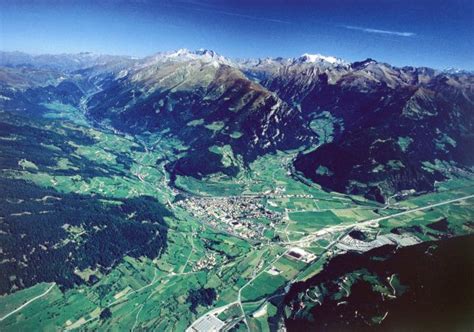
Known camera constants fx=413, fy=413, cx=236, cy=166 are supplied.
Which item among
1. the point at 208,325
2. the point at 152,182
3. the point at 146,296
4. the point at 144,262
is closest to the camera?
the point at 208,325

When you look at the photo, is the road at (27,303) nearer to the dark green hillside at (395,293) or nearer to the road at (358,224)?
the dark green hillside at (395,293)

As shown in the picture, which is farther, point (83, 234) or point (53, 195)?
point (53, 195)

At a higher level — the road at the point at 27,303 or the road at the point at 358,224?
the road at the point at 358,224

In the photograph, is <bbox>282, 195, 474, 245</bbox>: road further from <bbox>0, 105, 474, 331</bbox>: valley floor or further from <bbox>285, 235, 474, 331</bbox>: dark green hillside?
<bbox>285, 235, 474, 331</bbox>: dark green hillside

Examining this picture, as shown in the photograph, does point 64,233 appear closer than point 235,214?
Yes

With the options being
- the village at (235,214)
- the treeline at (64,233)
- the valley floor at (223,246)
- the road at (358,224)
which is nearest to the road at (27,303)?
the valley floor at (223,246)

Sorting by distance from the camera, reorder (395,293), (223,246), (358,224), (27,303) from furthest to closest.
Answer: (358,224) < (223,246) < (27,303) < (395,293)

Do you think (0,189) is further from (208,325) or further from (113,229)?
(208,325)

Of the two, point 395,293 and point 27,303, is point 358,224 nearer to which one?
point 395,293

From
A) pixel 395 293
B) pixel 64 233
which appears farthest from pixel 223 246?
pixel 395 293

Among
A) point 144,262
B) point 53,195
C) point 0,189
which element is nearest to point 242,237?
point 144,262

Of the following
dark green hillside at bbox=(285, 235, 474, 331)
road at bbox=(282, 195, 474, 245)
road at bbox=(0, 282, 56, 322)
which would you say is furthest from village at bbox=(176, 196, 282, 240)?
road at bbox=(0, 282, 56, 322)
